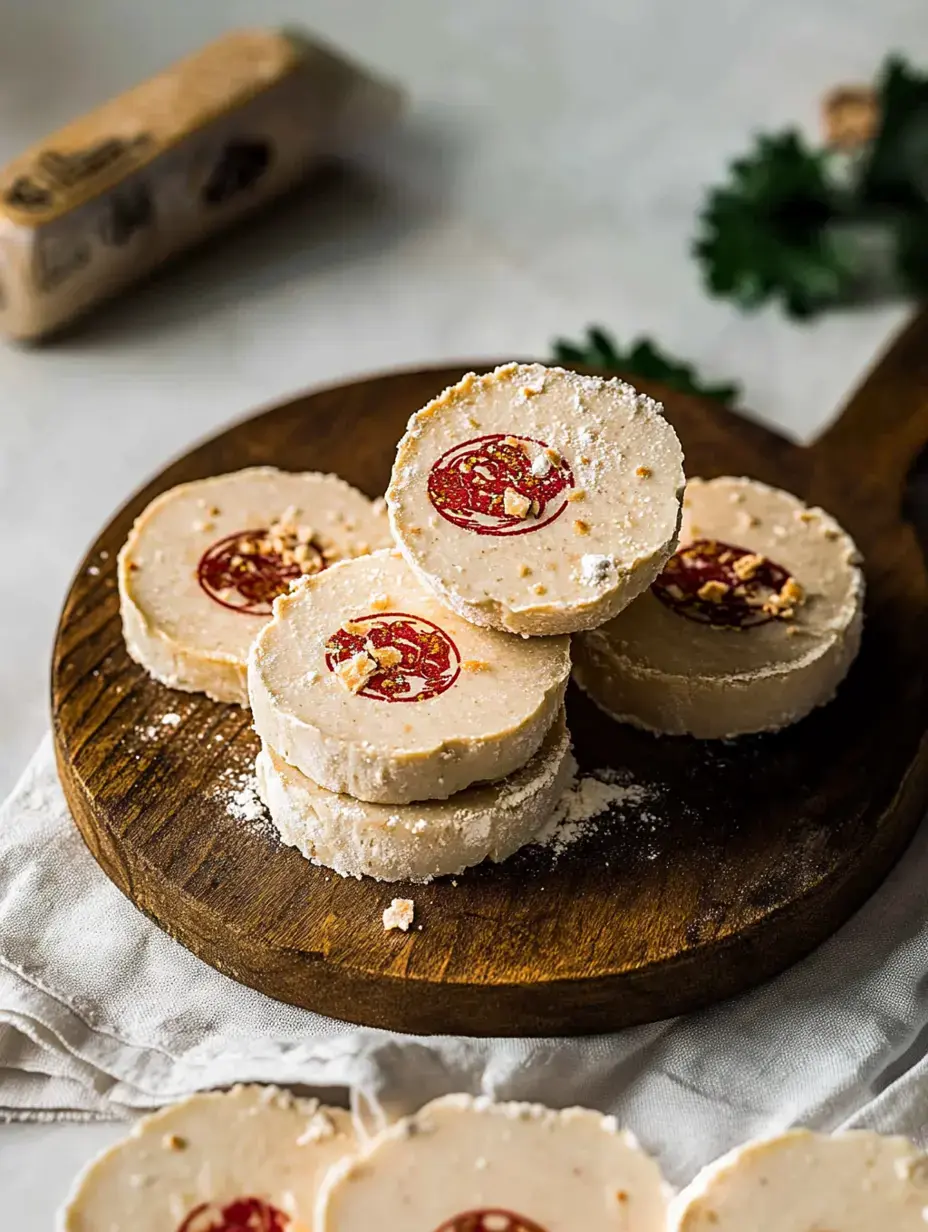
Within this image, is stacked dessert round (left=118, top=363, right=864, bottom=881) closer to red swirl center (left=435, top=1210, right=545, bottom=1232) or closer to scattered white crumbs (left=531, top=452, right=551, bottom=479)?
scattered white crumbs (left=531, top=452, right=551, bottom=479)

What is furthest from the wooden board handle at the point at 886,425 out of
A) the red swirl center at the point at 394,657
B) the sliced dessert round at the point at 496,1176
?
the sliced dessert round at the point at 496,1176

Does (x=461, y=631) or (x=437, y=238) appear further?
(x=437, y=238)

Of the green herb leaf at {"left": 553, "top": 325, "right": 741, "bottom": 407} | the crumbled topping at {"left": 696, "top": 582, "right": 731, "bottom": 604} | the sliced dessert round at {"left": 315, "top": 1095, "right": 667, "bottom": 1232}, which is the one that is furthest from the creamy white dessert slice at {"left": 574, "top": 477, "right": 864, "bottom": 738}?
the green herb leaf at {"left": 553, "top": 325, "right": 741, "bottom": 407}

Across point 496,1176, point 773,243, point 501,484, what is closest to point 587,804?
point 501,484

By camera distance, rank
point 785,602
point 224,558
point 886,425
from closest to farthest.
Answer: point 785,602
point 224,558
point 886,425

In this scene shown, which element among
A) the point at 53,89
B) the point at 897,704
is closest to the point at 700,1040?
the point at 897,704

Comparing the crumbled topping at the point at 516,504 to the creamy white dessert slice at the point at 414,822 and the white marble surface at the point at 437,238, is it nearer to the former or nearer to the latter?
the creamy white dessert slice at the point at 414,822

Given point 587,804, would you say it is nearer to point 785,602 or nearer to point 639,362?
point 785,602
